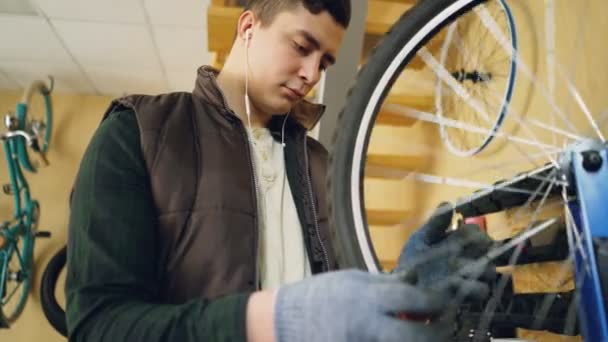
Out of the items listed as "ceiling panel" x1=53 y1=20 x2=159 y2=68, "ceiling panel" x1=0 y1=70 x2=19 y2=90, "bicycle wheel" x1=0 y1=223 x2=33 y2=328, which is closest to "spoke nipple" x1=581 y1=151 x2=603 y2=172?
"ceiling panel" x1=53 y1=20 x2=159 y2=68

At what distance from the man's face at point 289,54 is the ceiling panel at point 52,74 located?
2.03m

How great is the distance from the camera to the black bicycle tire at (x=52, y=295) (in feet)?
5.50

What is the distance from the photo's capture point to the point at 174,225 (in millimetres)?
538

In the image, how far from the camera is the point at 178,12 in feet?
6.13

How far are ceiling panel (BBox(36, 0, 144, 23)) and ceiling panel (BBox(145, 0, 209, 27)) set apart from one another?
0.05 metres

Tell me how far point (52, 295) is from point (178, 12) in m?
1.25

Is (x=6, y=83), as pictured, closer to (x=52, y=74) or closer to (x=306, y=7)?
(x=52, y=74)

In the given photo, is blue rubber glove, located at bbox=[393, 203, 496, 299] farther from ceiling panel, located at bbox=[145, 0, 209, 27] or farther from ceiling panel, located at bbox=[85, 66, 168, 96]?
ceiling panel, located at bbox=[85, 66, 168, 96]

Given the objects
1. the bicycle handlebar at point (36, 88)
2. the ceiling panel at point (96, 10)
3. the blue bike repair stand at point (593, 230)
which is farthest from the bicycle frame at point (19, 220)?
the blue bike repair stand at point (593, 230)

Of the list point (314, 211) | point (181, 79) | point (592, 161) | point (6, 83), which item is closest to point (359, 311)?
point (592, 161)

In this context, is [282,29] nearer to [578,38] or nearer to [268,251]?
[268,251]

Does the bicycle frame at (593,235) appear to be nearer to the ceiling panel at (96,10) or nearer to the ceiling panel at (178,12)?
the ceiling panel at (178,12)

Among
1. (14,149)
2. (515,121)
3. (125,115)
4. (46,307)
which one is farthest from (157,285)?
(14,149)

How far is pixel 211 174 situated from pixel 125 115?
133 millimetres
